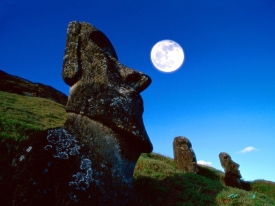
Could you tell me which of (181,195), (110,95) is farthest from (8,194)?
(181,195)

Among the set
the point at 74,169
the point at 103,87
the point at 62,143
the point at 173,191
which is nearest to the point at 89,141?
the point at 62,143

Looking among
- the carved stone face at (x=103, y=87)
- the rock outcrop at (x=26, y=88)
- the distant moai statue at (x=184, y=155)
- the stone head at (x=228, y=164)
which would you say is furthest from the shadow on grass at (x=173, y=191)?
the rock outcrop at (x=26, y=88)

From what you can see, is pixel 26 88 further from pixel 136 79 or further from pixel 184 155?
pixel 136 79

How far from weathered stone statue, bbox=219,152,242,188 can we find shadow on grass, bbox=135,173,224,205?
25.0ft

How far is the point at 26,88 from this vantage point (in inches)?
1474

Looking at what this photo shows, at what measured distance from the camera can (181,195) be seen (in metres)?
7.16

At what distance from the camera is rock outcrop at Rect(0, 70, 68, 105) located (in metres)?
34.6

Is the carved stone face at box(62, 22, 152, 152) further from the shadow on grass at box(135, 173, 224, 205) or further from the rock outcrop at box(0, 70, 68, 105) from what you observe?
the rock outcrop at box(0, 70, 68, 105)

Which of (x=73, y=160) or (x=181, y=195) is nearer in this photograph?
(x=73, y=160)

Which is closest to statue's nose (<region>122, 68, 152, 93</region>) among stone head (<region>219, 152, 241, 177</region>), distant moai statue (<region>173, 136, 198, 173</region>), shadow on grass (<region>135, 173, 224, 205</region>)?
shadow on grass (<region>135, 173, 224, 205</region>)

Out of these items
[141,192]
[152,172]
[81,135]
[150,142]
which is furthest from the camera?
[152,172]

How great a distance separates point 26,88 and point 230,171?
33.2m

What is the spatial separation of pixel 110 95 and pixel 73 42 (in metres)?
1.45

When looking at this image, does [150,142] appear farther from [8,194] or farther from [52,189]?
[8,194]
